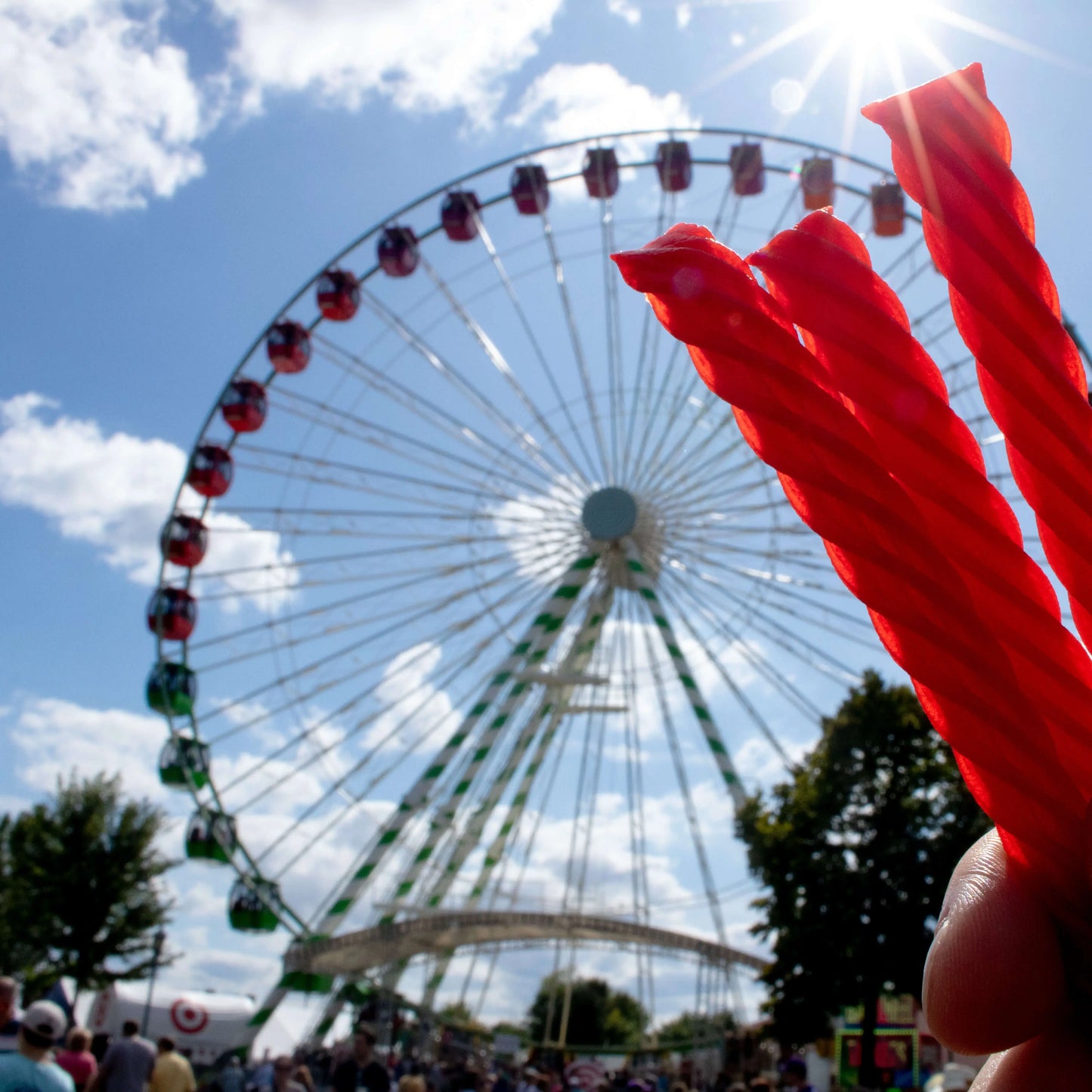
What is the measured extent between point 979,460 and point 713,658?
18.6m

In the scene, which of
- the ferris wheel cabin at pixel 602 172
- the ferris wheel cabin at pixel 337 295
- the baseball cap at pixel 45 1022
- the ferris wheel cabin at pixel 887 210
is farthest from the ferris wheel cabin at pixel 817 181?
the baseball cap at pixel 45 1022

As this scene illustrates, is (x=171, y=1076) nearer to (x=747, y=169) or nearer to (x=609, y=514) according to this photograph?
(x=609, y=514)

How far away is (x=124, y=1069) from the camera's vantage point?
658 cm

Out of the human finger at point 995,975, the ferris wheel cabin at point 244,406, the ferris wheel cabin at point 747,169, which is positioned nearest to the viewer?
the human finger at point 995,975

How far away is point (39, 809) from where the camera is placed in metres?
28.1

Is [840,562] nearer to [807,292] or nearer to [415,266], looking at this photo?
[807,292]

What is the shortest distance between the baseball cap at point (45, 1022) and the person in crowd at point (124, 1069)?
2130 mm

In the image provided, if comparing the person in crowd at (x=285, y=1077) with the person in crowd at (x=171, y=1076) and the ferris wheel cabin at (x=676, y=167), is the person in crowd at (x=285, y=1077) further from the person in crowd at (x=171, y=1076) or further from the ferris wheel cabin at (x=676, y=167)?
the ferris wheel cabin at (x=676, y=167)

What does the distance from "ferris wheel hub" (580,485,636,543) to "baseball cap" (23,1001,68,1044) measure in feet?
49.8

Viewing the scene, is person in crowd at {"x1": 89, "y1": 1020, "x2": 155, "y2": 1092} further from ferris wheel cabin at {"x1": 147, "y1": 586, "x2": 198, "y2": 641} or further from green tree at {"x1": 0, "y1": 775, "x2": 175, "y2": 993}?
green tree at {"x1": 0, "y1": 775, "x2": 175, "y2": 993}

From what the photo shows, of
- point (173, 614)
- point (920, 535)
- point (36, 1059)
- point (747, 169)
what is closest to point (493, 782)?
point (173, 614)

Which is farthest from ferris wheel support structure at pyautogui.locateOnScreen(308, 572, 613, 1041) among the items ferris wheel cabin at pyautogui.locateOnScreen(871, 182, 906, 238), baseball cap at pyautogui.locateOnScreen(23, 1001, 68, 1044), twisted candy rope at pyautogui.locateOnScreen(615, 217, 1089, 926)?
twisted candy rope at pyautogui.locateOnScreen(615, 217, 1089, 926)

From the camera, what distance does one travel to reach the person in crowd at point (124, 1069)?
21.6ft

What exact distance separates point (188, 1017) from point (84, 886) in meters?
6.35
